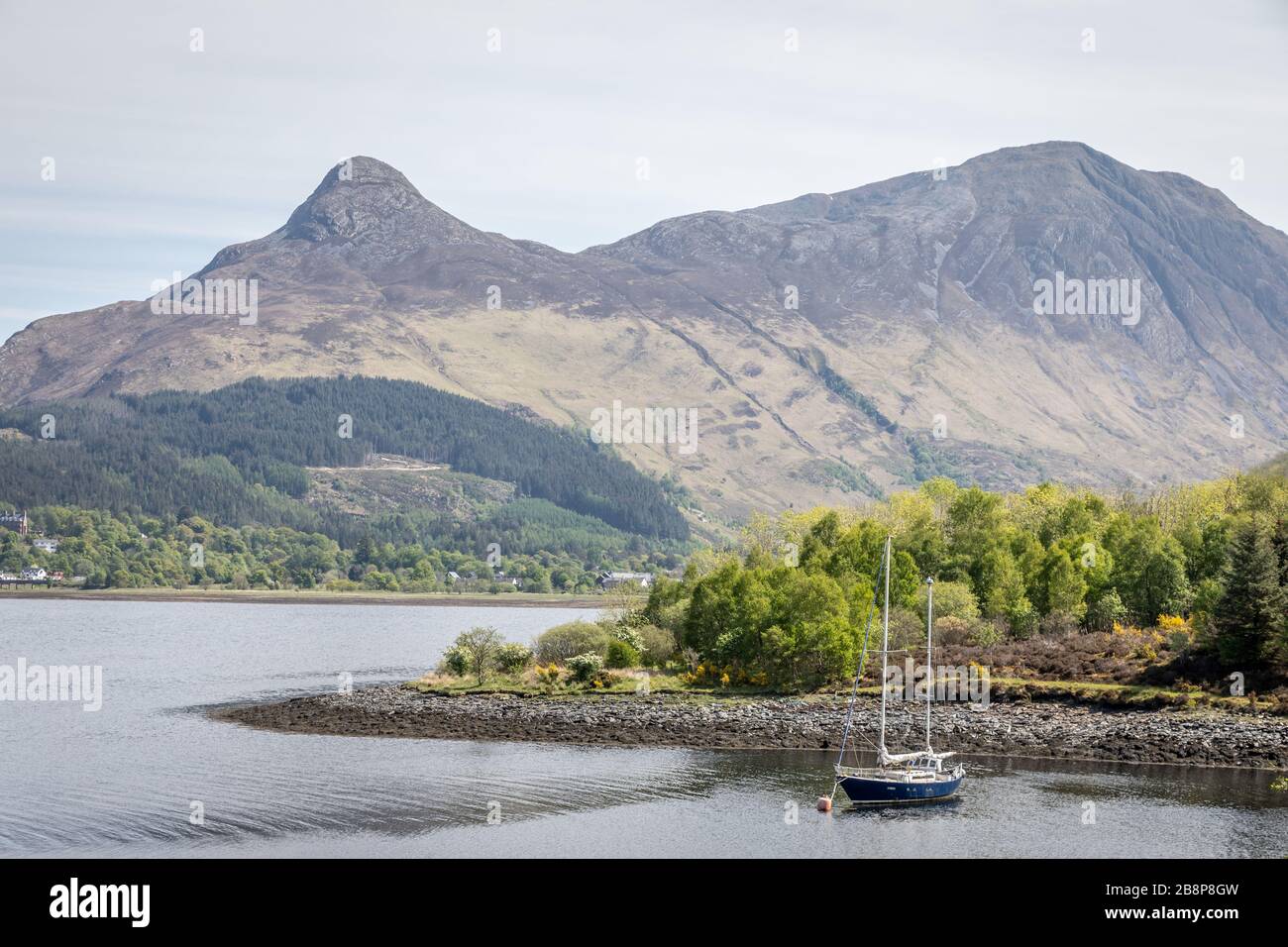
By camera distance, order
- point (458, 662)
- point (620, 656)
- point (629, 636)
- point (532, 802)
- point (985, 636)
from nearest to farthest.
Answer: point (532, 802)
point (620, 656)
point (985, 636)
point (458, 662)
point (629, 636)

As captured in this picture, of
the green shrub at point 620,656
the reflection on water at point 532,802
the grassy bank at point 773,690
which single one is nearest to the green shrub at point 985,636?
the grassy bank at point 773,690

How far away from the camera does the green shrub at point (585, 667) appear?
95.9 m

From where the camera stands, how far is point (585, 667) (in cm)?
9600

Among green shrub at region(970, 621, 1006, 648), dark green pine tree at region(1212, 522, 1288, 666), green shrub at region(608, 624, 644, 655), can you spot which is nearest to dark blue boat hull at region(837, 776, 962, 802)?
dark green pine tree at region(1212, 522, 1288, 666)

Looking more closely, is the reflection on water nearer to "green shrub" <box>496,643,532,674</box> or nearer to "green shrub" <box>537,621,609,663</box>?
"green shrub" <box>496,643,532,674</box>

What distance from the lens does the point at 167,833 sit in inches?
2036

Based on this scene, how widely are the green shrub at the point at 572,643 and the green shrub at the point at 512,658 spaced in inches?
148

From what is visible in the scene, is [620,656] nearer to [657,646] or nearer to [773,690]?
[657,646]

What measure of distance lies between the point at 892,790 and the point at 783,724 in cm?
2189

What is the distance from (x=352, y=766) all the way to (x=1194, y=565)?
7325cm

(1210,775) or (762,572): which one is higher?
(762,572)

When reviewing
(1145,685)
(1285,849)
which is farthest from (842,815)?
(1145,685)

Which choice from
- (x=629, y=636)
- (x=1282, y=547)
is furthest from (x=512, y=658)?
(x=1282, y=547)
